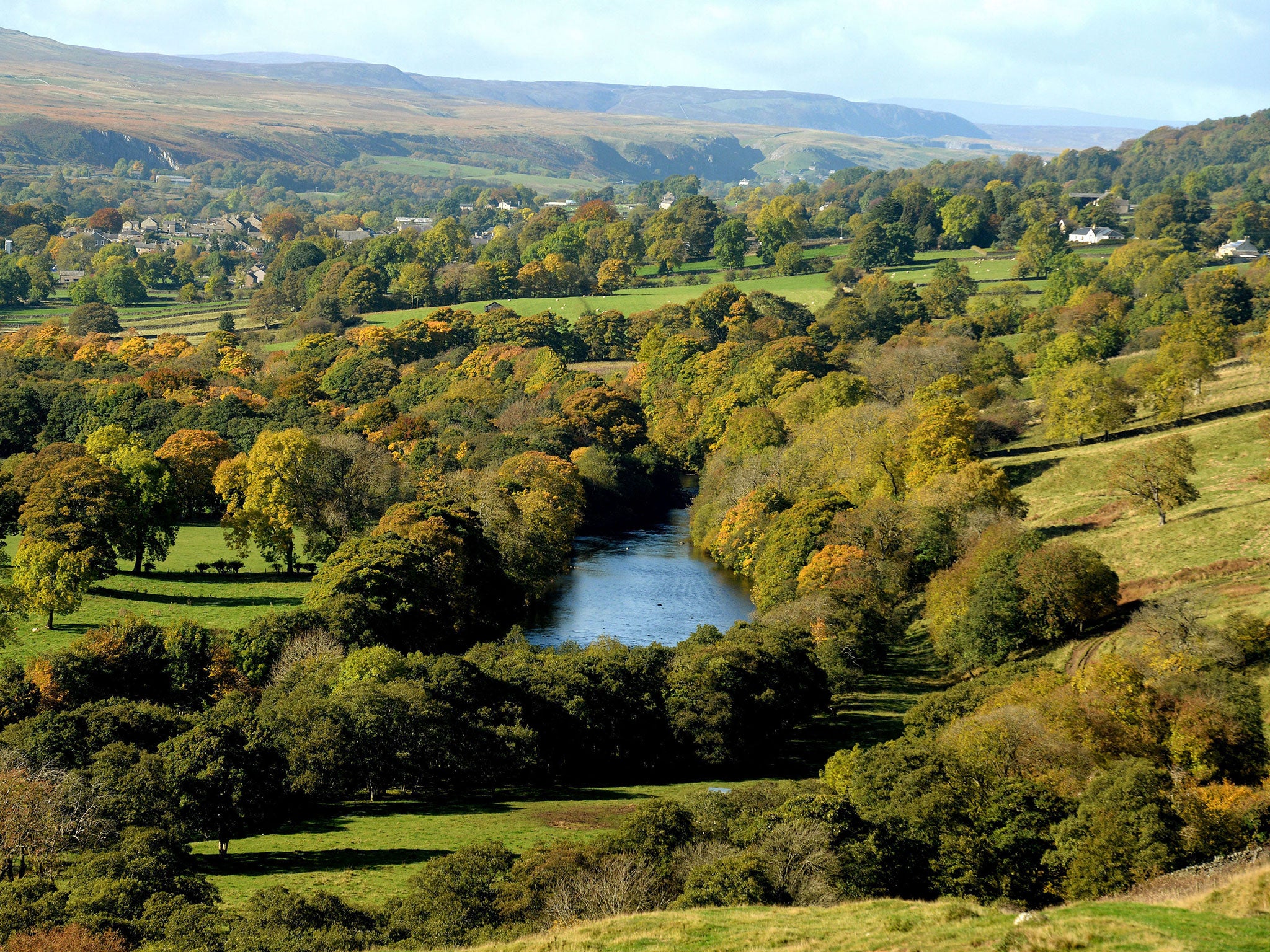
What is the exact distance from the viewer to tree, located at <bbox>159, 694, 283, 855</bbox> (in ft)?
125

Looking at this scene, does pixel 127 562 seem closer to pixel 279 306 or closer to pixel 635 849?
pixel 635 849

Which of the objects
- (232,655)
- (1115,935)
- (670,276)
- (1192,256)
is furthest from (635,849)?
(670,276)

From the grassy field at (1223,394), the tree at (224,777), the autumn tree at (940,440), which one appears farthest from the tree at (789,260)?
the tree at (224,777)

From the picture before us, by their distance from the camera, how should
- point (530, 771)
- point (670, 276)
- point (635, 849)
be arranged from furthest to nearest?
point (670, 276)
point (530, 771)
point (635, 849)

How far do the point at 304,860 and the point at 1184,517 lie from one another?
1727 inches

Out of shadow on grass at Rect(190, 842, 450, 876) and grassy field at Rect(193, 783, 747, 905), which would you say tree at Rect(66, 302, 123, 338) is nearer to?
grassy field at Rect(193, 783, 747, 905)

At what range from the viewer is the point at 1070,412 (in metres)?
78.9

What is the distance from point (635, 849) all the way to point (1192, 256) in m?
125

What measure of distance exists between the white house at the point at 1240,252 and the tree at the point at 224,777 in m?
142

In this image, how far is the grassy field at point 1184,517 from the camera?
170 feet

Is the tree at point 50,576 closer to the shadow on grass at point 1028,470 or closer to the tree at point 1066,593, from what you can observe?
the tree at point 1066,593

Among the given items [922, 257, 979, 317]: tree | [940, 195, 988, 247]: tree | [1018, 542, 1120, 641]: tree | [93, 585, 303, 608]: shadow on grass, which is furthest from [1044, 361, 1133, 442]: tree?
[940, 195, 988, 247]: tree

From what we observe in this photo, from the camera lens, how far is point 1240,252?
15300 centimetres

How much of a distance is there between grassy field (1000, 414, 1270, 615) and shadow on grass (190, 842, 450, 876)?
1239 inches
